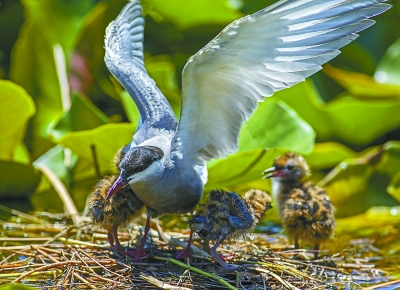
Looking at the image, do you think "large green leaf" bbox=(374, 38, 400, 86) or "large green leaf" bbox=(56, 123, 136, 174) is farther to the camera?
"large green leaf" bbox=(374, 38, 400, 86)

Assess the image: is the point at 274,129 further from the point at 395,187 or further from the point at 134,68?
the point at 134,68

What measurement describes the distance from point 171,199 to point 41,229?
1.58 m

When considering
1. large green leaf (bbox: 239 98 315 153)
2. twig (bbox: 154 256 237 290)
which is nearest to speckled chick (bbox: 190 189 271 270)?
twig (bbox: 154 256 237 290)

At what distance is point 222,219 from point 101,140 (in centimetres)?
165

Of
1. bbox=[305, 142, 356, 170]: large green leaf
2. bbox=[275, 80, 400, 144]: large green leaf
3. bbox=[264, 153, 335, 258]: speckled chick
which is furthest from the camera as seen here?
bbox=[275, 80, 400, 144]: large green leaf

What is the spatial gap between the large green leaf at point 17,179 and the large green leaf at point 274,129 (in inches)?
77.7

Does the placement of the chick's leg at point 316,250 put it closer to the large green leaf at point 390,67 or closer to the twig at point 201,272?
the twig at point 201,272

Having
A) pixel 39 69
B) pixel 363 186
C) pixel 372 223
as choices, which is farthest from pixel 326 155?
pixel 39 69

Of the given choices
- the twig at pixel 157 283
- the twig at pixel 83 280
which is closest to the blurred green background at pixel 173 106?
the twig at pixel 157 283

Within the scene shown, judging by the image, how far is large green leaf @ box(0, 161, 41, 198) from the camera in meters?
6.69

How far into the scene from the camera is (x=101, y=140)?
20.6 ft

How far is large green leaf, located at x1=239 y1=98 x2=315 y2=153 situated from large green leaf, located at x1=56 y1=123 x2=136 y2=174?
40.0 inches

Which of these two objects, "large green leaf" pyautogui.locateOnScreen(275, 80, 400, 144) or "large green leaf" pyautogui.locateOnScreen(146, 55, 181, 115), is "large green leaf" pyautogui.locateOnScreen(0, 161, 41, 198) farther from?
"large green leaf" pyautogui.locateOnScreen(275, 80, 400, 144)

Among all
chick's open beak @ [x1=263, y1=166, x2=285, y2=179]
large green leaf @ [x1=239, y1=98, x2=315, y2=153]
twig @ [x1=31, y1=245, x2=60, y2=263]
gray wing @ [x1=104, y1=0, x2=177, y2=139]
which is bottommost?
twig @ [x1=31, y1=245, x2=60, y2=263]
